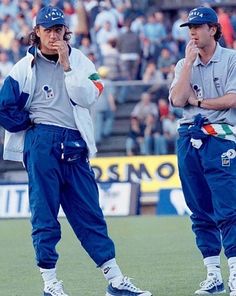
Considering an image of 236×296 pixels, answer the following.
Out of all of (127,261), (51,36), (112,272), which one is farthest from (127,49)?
(51,36)

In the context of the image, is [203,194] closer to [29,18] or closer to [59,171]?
[59,171]

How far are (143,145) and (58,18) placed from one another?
43.4 feet

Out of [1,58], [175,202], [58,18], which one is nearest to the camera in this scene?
[58,18]

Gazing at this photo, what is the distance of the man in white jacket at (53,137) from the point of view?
941cm

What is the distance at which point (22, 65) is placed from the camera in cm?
953

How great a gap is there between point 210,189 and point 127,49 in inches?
638

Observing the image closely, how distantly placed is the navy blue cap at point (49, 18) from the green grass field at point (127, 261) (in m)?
2.37

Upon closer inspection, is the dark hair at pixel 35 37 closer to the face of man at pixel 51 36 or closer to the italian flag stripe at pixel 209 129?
the face of man at pixel 51 36

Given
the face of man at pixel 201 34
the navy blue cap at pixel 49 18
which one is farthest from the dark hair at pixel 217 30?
the navy blue cap at pixel 49 18

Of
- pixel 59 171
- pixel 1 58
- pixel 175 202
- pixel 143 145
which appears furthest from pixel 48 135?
pixel 1 58

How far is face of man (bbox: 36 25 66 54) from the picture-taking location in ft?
30.7

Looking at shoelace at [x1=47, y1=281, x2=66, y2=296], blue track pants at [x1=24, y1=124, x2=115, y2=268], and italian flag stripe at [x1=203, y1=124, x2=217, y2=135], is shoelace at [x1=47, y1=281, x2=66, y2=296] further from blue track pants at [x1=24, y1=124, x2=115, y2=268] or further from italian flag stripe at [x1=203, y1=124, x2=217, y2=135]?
italian flag stripe at [x1=203, y1=124, x2=217, y2=135]

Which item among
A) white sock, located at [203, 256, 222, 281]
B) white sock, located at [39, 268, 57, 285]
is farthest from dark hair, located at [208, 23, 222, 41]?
white sock, located at [39, 268, 57, 285]

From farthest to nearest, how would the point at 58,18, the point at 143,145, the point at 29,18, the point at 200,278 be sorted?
the point at 29,18
the point at 143,145
the point at 200,278
the point at 58,18
